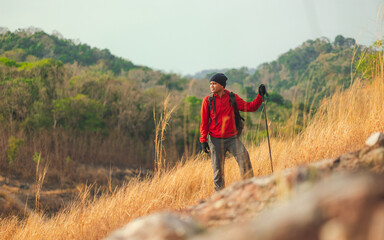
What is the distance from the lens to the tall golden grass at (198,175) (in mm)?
4359

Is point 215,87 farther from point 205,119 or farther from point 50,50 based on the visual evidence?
point 50,50

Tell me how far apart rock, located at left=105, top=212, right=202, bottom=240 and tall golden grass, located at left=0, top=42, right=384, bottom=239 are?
234cm

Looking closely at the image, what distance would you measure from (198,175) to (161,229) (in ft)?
12.8

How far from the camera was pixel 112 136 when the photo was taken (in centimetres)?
2706

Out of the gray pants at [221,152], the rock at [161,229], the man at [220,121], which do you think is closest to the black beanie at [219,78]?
the man at [220,121]

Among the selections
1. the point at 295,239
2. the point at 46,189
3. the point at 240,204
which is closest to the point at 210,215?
the point at 240,204

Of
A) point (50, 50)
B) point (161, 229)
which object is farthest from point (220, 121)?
point (50, 50)

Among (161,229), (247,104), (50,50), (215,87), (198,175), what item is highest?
(50,50)

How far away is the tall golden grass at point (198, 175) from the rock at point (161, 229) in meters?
2.34

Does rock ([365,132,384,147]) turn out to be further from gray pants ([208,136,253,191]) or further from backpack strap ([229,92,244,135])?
backpack strap ([229,92,244,135])

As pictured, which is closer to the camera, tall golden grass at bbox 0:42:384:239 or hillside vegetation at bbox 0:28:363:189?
tall golden grass at bbox 0:42:384:239

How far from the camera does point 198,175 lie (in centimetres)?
553

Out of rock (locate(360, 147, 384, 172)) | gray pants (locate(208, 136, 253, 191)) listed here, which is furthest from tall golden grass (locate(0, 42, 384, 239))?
rock (locate(360, 147, 384, 172))

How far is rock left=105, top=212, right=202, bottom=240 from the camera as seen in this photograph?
1621 mm
